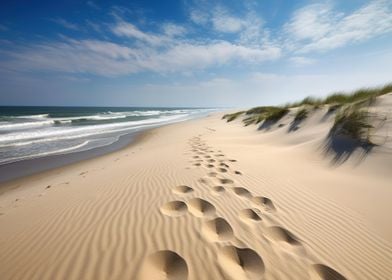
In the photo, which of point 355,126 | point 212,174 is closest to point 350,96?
point 355,126

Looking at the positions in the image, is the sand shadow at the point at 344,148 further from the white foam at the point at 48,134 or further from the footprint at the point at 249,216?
the white foam at the point at 48,134

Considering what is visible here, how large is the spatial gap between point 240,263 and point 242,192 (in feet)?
5.30

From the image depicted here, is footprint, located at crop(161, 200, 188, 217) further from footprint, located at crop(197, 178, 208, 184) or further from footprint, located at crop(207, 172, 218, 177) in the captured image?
footprint, located at crop(207, 172, 218, 177)

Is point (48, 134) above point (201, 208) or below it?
below

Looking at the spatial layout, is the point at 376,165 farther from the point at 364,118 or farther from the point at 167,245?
the point at 167,245

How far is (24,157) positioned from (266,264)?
32.3ft

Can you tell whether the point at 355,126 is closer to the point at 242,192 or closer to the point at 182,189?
the point at 242,192

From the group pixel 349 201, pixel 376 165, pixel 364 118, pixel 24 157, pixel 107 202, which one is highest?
pixel 364 118

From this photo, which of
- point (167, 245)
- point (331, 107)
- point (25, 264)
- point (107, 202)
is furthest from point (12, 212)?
point (331, 107)

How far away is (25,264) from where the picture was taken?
210 cm

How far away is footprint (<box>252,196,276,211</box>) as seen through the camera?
308 cm

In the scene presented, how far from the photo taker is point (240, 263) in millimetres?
2045

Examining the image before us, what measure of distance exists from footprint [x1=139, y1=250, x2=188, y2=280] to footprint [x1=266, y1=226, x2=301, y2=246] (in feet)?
3.62

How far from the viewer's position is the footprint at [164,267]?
190cm
